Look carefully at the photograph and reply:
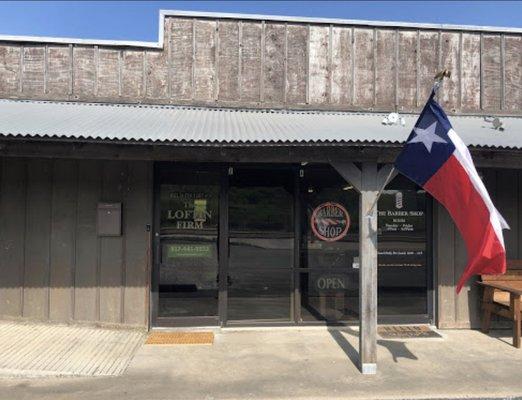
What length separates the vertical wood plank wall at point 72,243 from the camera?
7.41 meters

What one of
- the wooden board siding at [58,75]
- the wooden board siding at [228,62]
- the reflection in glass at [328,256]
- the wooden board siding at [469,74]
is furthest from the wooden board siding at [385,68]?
the wooden board siding at [58,75]

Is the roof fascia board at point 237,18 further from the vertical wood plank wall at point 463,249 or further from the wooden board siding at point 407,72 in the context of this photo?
the vertical wood plank wall at point 463,249

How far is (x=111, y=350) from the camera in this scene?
6465 millimetres

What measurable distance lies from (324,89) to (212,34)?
6.39 ft

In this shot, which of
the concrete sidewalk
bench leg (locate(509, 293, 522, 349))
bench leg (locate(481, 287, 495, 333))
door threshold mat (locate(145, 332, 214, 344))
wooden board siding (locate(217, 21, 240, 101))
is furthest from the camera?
wooden board siding (locate(217, 21, 240, 101))

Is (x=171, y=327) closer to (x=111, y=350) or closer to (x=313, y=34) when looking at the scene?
(x=111, y=350)

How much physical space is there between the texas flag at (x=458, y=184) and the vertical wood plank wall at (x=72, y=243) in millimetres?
4015

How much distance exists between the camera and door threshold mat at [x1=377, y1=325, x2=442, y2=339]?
7.31m

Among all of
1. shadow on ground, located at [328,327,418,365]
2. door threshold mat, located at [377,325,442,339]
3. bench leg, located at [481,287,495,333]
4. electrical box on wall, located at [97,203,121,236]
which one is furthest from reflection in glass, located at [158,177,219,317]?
bench leg, located at [481,287,495,333]

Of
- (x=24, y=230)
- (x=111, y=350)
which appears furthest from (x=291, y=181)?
(x=24, y=230)

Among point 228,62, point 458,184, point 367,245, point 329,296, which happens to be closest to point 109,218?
point 228,62

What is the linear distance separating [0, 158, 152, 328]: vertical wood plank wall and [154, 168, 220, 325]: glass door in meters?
0.23

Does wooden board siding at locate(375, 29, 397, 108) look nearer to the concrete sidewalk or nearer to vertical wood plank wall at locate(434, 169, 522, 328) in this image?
vertical wood plank wall at locate(434, 169, 522, 328)

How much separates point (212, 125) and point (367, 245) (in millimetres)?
2469
